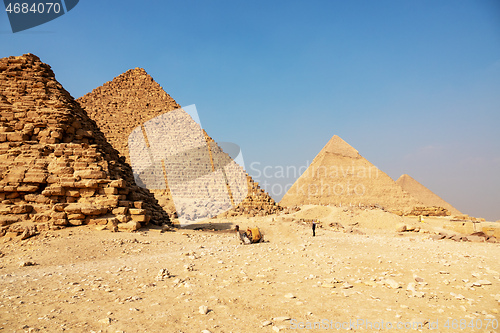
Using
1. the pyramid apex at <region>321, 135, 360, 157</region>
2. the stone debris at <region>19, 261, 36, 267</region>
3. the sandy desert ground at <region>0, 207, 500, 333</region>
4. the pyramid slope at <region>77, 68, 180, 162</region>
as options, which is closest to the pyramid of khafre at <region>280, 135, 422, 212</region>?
the pyramid apex at <region>321, 135, 360, 157</region>

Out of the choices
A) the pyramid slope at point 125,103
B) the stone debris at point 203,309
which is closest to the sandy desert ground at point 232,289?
the stone debris at point 203,309

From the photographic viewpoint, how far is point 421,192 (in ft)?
162

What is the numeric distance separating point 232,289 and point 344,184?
3823 centimetres

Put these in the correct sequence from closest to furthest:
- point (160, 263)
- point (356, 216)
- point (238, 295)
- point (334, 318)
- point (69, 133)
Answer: point (334, 318) < point (238, 295) < point (160, 263) < point (69, 133) < point (356, 216)

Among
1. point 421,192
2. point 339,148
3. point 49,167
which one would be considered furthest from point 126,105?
point 421,192

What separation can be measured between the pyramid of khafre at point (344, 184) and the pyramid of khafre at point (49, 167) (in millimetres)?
29390

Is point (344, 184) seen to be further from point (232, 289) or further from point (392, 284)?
point (232, 289)

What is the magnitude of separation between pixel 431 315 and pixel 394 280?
1.30 meters

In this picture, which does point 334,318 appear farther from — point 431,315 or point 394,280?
point 394,280

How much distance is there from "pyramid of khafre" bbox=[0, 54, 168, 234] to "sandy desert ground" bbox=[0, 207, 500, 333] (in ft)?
3.63

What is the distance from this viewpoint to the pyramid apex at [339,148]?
4219 cm

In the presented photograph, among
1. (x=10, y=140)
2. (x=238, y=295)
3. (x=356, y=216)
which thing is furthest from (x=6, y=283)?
(x=356, y=216)

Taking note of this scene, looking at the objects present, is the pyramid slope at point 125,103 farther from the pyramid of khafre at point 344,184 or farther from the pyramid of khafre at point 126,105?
the pyramid of khafre at point 344,184

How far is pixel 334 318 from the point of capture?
320cm
